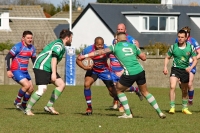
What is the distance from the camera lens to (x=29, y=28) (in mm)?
53719

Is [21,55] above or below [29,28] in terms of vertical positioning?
below

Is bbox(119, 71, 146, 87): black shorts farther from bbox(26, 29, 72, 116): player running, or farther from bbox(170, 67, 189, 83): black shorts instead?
bbox(170, 67, 189, 83): black shorts

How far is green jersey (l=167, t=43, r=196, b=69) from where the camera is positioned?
44.0ft

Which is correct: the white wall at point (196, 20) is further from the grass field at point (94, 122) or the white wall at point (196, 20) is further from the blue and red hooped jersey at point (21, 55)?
the blue and red hooped jersey at point (21, 55)

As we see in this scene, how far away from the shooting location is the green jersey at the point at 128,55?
11773 millimetres

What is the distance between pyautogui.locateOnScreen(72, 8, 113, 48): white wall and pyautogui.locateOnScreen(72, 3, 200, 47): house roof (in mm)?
514

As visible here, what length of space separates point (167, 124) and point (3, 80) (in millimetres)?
20183

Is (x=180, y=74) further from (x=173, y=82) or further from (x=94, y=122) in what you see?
(x=94, y=122)

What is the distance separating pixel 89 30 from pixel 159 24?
623cm

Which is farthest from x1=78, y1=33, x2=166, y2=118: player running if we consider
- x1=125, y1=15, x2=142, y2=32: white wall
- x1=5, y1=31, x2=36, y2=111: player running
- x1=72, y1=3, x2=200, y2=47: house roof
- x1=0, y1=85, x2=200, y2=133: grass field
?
x1=125, y1=15, x2=142, y2=32: white wall

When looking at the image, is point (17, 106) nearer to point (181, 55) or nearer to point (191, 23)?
point (181, 55)

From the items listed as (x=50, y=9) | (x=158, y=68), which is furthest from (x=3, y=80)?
(x=50, y=9)

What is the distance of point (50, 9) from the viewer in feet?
278

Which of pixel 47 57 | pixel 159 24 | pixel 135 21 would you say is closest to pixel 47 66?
pixel 47 57
